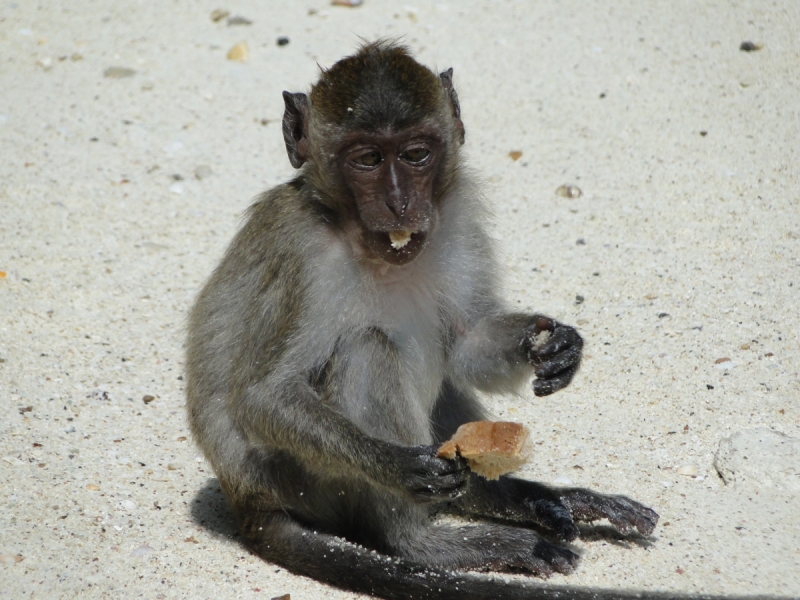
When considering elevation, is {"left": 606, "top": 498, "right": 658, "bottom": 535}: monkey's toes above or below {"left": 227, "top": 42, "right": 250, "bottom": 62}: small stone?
below

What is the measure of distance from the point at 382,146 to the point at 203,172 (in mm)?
4040

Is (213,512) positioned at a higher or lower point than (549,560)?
lower

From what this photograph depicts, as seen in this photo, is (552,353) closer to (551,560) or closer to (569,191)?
(551,560)

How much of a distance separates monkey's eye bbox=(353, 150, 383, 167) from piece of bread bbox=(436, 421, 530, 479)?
115 cm

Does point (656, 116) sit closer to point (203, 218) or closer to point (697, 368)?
point (697, 368)

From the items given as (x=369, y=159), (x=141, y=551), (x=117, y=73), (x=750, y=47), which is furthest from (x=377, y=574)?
(x=750, y=47)

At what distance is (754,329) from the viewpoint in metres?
5.91

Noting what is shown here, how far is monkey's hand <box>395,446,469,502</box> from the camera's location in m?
4.01

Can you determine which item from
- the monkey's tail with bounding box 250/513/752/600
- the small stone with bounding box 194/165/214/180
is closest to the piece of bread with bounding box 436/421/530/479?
the monkey's tail with bounding box 250/513/752/600

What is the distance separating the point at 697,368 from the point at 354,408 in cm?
232

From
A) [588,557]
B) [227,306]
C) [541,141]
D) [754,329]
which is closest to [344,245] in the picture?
[227,306]

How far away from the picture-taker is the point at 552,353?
442 centimetres

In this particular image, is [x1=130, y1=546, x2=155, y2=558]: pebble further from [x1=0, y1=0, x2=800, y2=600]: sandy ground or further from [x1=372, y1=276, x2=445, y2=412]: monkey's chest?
[x1=372, y1=276, x2=445, y2=412]: monkey's chest

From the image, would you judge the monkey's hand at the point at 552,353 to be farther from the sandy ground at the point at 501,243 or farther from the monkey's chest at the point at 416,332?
the sandy ground at the point at 501,243
